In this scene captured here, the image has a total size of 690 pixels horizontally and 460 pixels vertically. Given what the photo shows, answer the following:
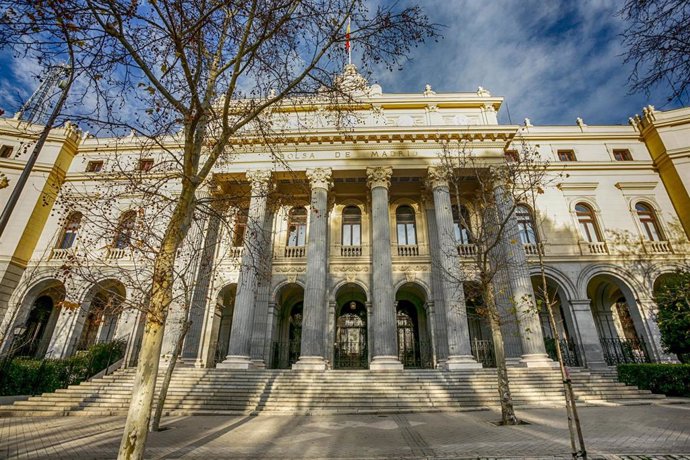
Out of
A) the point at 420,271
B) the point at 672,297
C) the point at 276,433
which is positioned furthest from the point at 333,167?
the point at 672,297

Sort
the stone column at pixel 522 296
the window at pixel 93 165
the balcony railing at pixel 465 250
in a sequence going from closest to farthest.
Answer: the stone column at pixel 522 296 → the balcony railing at pixel 465 250 → the window at pixel 93 165

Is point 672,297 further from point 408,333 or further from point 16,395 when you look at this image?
point 16,395

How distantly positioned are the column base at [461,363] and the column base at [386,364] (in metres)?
1.99

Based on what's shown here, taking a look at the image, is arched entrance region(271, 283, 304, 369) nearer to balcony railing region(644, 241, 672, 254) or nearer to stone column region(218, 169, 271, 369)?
stone column region(218, 169, 271, 369)

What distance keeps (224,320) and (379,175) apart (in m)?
11.5

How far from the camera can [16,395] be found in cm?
1277

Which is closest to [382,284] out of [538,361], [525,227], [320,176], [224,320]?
[320,176]

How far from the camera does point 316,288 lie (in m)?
14.9

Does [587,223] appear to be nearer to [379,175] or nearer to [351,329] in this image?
[379,175]

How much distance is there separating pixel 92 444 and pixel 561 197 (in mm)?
23054

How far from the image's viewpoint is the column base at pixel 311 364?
13359 millimetres

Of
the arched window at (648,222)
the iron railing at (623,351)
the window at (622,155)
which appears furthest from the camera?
the window at (622,155)

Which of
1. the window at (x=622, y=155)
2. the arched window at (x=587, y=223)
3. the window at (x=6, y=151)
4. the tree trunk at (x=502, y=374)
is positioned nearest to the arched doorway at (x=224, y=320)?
the tree trunk at (x=502, y=374)

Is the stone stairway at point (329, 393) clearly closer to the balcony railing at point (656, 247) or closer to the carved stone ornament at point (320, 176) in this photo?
the carved stone ornament at point (320, 176)
